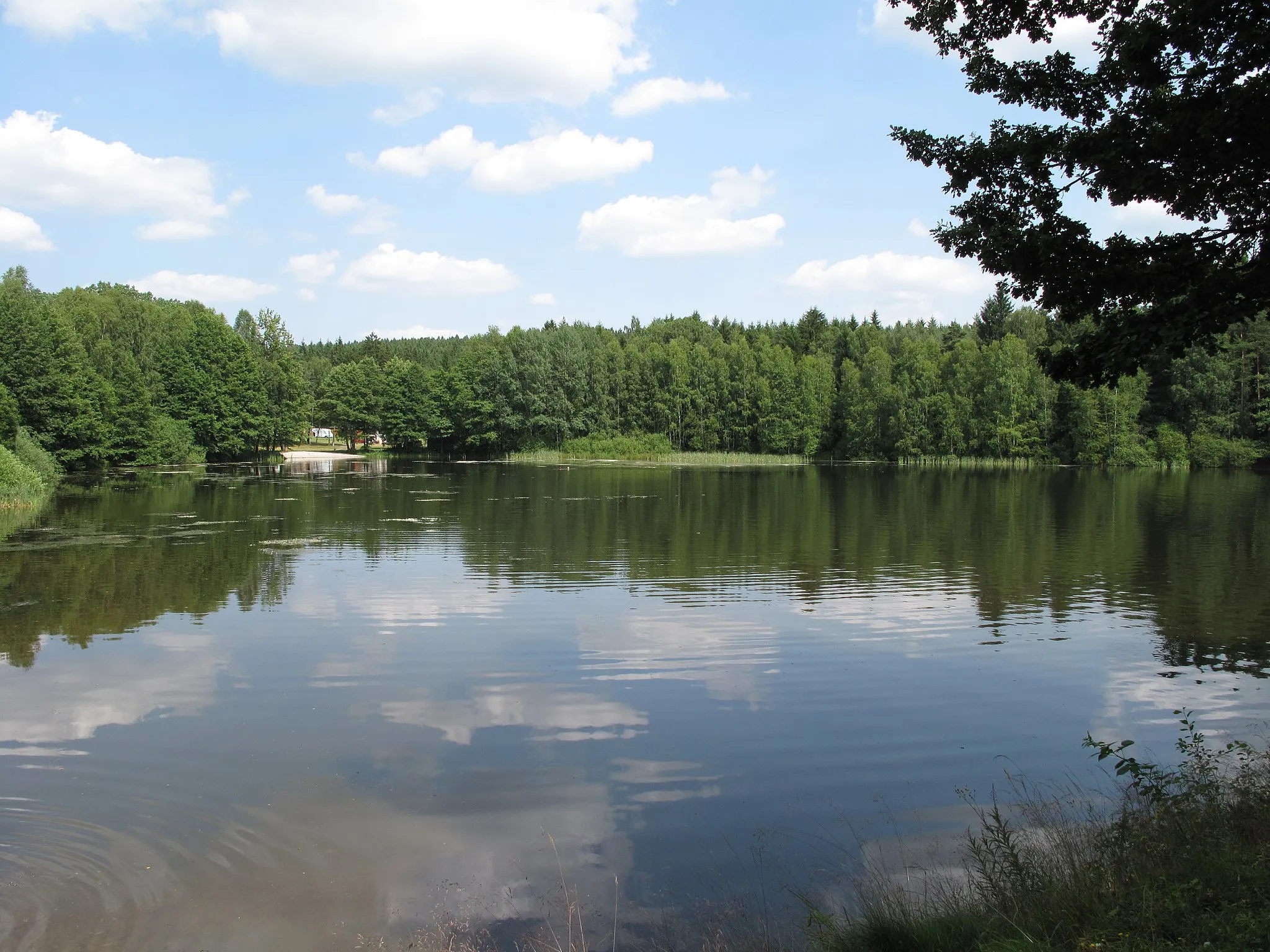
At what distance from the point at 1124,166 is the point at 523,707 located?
8.86 metres

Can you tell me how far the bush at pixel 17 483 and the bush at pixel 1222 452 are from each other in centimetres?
8664

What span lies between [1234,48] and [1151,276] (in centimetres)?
243

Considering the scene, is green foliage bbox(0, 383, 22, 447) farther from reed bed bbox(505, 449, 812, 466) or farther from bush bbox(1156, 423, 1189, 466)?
bush bbox(1156, 423, 1189, 466)

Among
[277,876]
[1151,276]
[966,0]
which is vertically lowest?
[277,876]

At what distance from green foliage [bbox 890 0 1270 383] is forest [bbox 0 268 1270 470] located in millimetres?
55344

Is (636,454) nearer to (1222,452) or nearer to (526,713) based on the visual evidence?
(1222,452)

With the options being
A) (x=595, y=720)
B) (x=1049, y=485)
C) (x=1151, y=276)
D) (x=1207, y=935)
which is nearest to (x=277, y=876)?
(x=595, y=720)

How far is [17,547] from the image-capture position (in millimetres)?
24500

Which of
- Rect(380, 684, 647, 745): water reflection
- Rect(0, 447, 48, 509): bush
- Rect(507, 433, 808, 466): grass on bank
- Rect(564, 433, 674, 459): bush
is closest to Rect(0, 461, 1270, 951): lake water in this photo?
Rect(380, 684, 647, 745): water reflection

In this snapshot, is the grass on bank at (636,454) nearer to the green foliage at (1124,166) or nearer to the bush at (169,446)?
the bush at (169,446)

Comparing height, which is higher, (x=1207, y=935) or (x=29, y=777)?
(x=1207, y=935)

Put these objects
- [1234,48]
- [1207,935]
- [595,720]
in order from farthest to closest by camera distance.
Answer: [595,720], [1234,48], [1207,935]

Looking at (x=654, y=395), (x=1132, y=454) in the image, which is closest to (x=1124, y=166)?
(x=1132, y=454)

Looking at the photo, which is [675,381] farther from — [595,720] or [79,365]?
[595,720]
